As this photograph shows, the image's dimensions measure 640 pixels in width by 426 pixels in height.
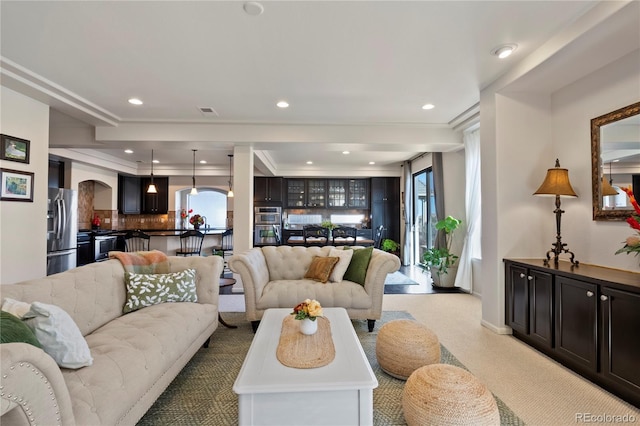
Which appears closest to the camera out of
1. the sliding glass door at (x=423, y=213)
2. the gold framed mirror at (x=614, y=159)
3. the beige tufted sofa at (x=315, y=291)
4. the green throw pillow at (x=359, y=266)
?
the gold framed mirror at (x=614, y=159)

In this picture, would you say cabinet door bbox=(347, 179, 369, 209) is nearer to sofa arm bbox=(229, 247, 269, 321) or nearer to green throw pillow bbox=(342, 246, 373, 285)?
green throw pillow bbox=(342, 246, 373, 285)

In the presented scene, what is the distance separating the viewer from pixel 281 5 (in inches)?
82.1

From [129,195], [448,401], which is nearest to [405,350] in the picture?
[448,401]

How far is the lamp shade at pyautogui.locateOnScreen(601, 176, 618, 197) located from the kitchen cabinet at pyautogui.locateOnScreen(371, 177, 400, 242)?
5.78 m

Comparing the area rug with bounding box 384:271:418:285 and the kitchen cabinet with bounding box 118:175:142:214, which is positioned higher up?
the kitchen cabinet with bounding box 118:175:142:214

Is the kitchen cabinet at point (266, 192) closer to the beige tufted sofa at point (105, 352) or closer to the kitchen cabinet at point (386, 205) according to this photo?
the kitchen cabinet at point (386, 205)

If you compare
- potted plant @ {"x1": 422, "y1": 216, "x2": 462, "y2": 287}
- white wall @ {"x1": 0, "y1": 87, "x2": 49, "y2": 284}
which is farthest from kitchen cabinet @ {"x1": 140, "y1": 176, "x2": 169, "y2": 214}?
potted plant @ {"x1": 422, "y1": 216, "x2": 462, "y2": 287}

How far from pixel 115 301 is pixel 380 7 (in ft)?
9.82

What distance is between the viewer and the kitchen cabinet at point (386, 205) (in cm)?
844

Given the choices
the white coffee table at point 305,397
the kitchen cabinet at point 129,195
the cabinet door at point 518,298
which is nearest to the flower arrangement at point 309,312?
the white coffee table at point 305,397

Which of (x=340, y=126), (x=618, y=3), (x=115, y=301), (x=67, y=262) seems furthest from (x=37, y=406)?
(x=67, y=262)

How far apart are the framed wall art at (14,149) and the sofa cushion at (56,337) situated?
2888 millimetres

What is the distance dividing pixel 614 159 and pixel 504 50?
1346mm

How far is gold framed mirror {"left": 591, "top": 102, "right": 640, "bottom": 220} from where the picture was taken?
244 centimetres
